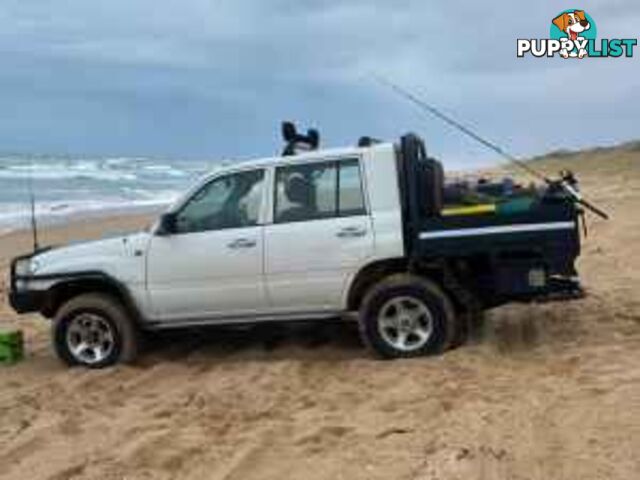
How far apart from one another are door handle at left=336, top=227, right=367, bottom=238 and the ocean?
13035 millimetres

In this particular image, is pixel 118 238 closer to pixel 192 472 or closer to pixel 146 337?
pixel 146 337

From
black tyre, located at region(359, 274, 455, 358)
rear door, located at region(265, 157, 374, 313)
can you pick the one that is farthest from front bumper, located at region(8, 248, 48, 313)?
black tyre, located at region(359, 274, 455, 358)

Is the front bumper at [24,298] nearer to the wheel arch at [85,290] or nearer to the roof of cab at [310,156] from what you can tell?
the wheel arch at [85,290]

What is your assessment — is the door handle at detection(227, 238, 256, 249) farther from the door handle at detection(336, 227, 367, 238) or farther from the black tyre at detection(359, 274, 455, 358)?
the black tyre at detection(359, 274, 455, 358)

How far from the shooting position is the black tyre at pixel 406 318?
954cm

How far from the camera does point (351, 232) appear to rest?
9.64 meters

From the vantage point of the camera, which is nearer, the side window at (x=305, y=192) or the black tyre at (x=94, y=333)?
the side window at (x=305, y=192)

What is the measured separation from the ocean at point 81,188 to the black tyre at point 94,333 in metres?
12.2

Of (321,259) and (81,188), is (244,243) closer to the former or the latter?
(321,259)

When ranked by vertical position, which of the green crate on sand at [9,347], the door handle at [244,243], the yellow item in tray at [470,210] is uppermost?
the yellow item in tray at [470,210]

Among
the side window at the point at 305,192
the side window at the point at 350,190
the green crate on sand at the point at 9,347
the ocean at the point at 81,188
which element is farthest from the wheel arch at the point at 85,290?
the ocean at the point at 81,188

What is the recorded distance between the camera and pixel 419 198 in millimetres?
9633

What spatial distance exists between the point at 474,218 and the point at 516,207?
0.34 meters

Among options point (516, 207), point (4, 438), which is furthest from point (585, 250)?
point (4, 438)
